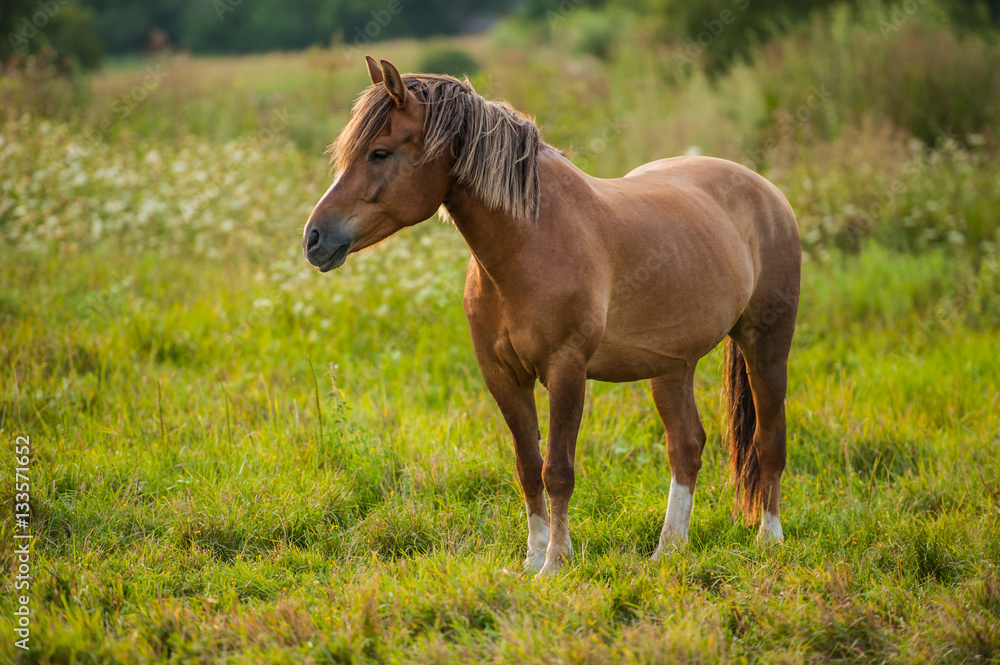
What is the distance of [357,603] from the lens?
8.68ft

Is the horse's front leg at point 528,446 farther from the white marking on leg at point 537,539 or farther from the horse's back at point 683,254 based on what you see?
the horse's back at point 683,254

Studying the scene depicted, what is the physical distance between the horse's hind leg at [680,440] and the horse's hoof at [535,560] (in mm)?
579

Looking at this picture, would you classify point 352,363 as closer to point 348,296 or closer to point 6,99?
point 348,296

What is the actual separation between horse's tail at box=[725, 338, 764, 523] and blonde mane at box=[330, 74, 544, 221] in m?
1.62

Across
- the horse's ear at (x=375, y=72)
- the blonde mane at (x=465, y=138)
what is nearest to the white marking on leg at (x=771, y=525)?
the blonde mane at (x=465, y=138)

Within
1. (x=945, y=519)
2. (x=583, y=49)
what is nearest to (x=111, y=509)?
(x=945, y=519)

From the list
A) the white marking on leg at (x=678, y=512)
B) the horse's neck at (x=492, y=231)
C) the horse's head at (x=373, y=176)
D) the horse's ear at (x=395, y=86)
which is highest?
the horse's ear at (x=395, y=86)

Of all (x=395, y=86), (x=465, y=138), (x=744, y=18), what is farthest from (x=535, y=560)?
(x=744, y=18)

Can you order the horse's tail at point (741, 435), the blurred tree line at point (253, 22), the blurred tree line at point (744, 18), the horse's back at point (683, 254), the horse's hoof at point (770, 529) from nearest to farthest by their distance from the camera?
the horse's back at point (683, 254) < the horse's hoof at point (770, 529) < the horse's tail at point (741, 435) < the blurred tree line at point (744, 18) < the blurred tree line at point (253, 22)

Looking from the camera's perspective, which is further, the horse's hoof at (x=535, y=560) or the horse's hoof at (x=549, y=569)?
the horse's hoof at (x=535, y=560)

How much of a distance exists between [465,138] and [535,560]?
171cm

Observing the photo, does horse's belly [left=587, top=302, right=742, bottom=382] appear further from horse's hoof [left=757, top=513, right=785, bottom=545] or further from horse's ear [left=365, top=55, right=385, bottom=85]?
horse's ear [left=365, top=55, right=385, bottom=85]

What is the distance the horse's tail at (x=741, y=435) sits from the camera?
143 inches

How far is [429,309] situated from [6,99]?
7.22 metres
